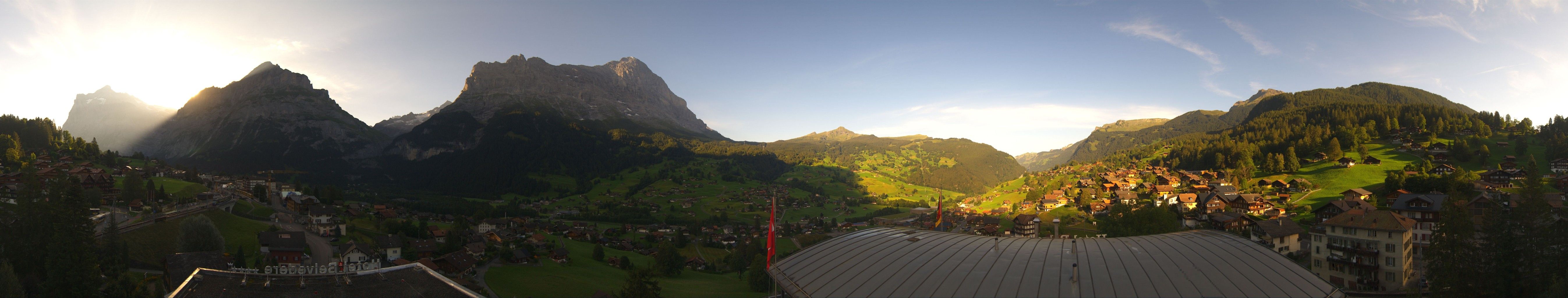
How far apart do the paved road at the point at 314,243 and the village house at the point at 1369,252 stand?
241 ft

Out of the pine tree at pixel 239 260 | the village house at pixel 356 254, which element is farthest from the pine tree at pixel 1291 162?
the pine tree at pixel 239 260

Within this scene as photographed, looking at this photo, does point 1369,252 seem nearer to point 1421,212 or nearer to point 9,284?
point 1421,212

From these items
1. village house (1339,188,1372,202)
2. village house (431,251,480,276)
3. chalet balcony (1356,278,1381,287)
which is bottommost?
village house (431,251,480,276)

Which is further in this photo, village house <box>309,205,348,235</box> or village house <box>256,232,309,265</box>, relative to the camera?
village house <box>309,205,348,235</box>

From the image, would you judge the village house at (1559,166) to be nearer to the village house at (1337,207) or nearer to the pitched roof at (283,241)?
the village house at (1337,207)

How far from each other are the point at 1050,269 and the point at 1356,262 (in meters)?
31.6

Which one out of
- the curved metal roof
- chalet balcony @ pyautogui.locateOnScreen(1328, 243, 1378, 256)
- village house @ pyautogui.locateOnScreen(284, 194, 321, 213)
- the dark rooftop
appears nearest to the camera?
the curved metal roof

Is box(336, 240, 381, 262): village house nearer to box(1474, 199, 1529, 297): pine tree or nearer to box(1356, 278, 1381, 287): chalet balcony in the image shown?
box(1474, 199, 1529, 297): pine tree

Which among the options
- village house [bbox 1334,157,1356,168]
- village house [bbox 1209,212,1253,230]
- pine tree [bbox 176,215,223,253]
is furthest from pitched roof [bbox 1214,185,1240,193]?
pine tree [bbox 176,215,223,253]

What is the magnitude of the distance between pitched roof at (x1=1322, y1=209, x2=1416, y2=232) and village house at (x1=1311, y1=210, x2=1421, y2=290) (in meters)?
0.03

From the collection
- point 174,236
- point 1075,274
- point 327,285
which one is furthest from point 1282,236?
point 174,236

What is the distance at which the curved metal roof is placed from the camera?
18.9 metres

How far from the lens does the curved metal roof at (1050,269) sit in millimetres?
18922

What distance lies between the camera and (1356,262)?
1409 inches
